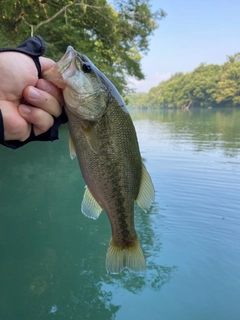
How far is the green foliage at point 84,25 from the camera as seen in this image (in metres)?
18.8

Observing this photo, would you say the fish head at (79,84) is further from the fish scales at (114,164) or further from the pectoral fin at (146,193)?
the pectoral fin at (146,193)

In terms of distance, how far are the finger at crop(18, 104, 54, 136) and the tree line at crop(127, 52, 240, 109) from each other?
88.7 metres

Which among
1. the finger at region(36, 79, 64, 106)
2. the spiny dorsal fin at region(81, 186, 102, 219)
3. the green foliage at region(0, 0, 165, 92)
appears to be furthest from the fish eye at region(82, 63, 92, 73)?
the green foliage at region(0, 0, 165, 92)

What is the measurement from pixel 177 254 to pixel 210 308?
1.54 m

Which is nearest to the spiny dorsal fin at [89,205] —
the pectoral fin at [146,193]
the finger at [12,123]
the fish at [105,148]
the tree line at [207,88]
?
the fish at [105,148]

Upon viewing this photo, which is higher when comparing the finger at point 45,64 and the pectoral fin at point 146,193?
the finger at point 45,64

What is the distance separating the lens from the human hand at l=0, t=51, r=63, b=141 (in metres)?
1.73

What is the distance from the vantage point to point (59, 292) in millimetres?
4973

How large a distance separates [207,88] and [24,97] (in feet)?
367

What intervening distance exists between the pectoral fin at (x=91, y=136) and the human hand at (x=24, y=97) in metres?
0.23

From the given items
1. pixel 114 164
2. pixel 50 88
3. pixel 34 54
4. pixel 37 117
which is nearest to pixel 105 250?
pixel 114 164

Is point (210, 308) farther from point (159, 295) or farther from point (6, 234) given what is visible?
point (6, 234)

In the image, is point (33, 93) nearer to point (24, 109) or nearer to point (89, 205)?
point (24, 109)

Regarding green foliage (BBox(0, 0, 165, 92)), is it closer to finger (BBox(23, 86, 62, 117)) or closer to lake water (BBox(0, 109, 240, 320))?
lake water (BBox(0, 109, 240, 320))
